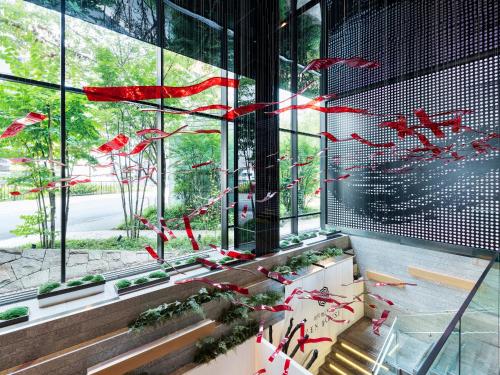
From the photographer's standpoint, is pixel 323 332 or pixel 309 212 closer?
pixel 323 332

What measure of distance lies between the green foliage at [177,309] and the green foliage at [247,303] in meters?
0.25

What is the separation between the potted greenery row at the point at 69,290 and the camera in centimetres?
287

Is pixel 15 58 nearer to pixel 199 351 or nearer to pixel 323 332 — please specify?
pixel 199 351

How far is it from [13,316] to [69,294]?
0.53 meters

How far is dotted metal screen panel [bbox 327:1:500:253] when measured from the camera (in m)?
3.75

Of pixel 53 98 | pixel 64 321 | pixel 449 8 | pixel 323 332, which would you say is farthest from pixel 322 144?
pixel 64 321

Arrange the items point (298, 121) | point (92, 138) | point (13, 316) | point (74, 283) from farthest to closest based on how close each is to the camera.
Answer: point (298, 121), point (92, 138), point (74, 283), point (13, 316)

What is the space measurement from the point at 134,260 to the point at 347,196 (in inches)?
186

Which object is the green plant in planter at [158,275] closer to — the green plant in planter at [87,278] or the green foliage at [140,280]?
the green foliage at [140,280]

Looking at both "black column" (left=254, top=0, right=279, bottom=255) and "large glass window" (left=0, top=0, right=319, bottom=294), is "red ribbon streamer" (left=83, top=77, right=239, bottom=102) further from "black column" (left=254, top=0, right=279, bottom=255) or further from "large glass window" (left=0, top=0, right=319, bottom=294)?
"black column" (left=254, top=0, right=279, bottom=255)

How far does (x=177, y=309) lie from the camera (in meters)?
3.23

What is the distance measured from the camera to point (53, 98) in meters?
3.18

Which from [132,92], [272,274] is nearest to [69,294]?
[272,274]

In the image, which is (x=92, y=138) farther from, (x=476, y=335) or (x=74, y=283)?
(x=476, y=335)
